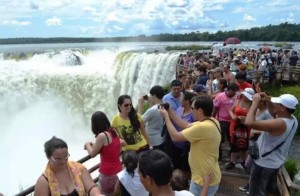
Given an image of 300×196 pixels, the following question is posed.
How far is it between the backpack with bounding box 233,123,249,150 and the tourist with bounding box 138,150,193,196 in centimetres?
388

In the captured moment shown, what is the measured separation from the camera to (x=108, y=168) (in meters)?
4.74

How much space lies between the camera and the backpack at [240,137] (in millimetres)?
6410

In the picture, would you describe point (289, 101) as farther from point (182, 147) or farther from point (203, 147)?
point (182, 147)

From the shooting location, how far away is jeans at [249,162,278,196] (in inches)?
191

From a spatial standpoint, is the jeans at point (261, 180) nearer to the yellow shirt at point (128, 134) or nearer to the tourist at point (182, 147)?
the tourist at point (182, 147)

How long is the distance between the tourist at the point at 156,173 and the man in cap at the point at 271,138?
1.91 m

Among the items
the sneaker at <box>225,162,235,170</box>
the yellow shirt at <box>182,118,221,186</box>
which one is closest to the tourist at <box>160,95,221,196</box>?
the yellow shirt at <box>182,118,221,186</box>

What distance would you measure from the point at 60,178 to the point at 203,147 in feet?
4.94

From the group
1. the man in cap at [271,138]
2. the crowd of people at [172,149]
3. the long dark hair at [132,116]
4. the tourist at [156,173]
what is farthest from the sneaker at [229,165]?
the tourist at [156,173]

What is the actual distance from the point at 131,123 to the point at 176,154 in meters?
0.97

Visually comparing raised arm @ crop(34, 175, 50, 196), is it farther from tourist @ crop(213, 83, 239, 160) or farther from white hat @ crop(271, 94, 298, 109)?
tourist @ crop(213, 83, 239, 160)

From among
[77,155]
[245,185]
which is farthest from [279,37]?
[245,185]

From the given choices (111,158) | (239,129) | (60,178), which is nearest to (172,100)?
(239,129)

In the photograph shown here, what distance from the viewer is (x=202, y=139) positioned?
404 centimetres
